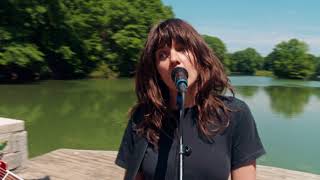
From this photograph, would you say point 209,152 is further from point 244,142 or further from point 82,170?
point 82,170

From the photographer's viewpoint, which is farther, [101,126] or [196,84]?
[101,126]

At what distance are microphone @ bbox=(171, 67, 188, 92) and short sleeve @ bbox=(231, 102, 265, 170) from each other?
21 cm

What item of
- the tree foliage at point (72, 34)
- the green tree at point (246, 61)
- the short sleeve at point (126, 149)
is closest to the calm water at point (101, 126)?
the short sleeve at point (126, 149)

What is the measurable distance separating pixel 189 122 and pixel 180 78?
19 centimetres

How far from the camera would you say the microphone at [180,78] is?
3.91ft

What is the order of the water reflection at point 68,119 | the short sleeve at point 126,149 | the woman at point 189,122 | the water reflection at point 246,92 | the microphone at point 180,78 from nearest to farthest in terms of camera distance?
the microphone at point 180,78 < the woman at point 189,122 < the short sleeve at point 126,149 < the water reflection at point 68,119 < the water reflection at point 246,92

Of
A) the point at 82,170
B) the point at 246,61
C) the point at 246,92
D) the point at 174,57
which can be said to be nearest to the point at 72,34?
the point at 246,92

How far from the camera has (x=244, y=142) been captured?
1.30 metres

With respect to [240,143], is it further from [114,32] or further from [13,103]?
[114,32]

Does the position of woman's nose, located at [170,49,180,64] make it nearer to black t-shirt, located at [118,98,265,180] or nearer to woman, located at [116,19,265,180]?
woman, located at [116,19,265,180]

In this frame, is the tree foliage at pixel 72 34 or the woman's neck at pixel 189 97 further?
the tree foliage at pixel 72 34

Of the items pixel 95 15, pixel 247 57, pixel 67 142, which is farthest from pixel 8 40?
pixel 247 57

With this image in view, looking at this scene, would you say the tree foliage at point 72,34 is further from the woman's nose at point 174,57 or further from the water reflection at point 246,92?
the woman's nose at point 174,57

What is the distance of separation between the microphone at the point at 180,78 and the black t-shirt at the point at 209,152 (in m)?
0.16
